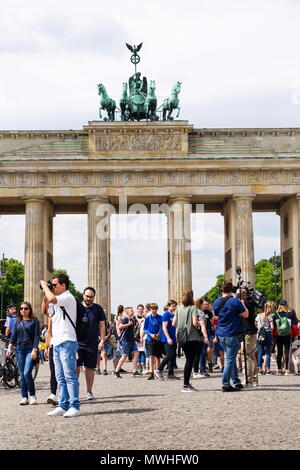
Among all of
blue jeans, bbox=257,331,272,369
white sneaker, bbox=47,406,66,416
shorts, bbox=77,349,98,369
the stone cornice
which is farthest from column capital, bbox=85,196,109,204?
white sneaker, bbox=47,406,66,416

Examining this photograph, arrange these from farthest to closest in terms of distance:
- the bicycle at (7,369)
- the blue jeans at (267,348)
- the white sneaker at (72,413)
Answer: the blue jeans at (267,348), the bicycle at (7,369), the white sneaker at (72,413)

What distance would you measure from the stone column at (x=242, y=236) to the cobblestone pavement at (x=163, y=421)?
34033 millimetres

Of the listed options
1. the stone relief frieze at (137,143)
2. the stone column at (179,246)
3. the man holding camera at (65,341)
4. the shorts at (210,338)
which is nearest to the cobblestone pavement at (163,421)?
the man holding camera at (65,341)

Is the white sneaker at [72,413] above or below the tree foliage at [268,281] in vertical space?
below

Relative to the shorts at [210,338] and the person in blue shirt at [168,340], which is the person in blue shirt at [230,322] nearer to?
the person in blue shirt at [168,340]

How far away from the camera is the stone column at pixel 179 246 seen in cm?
5159

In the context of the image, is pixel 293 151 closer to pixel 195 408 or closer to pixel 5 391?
pixel 5 391

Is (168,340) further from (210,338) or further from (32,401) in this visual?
(32,401)

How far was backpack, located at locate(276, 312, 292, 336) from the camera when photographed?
851 inches

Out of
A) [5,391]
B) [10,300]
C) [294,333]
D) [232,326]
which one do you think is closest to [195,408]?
[232,326]

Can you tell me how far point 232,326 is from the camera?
16109mm

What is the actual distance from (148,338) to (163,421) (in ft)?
34.2

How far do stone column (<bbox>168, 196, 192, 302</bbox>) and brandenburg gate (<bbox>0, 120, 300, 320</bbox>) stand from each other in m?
0.06
